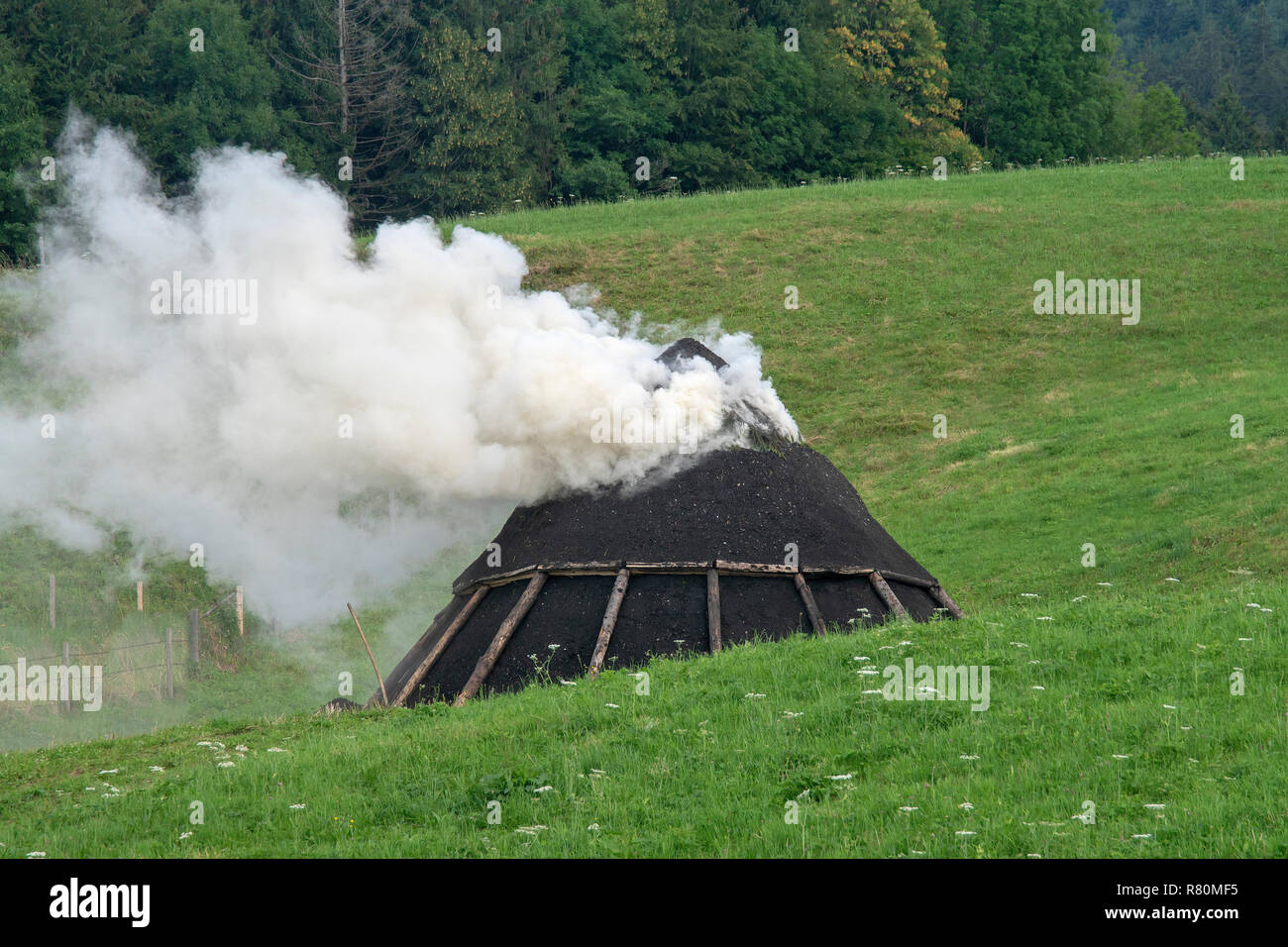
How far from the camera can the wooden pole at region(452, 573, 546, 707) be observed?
13.8 meters

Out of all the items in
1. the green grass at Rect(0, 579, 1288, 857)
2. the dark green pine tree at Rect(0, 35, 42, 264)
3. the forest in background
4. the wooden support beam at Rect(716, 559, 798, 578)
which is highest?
the forest in background

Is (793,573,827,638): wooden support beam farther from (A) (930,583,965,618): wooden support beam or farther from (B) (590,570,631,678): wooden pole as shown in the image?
(A) (930,583,965,618): wooden support beam

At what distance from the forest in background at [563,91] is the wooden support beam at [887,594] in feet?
117

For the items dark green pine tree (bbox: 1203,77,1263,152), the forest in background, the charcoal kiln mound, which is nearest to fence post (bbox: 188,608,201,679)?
the charcoal kiln mound

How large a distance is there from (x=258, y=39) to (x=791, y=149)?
76.5 ft

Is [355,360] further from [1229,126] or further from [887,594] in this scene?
[1229,126]

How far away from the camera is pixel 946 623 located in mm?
13609

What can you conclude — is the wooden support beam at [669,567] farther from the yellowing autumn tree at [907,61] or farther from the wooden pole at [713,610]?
the yellowing autumn tree at [907,61]

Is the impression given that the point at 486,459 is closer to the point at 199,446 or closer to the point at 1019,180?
the point at 199,446

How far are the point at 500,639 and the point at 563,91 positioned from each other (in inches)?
1974

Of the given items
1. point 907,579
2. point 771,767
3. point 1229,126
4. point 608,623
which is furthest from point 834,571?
point 1229,126

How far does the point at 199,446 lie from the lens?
1670 cm

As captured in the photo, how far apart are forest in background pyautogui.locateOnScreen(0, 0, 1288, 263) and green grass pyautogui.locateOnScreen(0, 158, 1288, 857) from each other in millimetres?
11017
